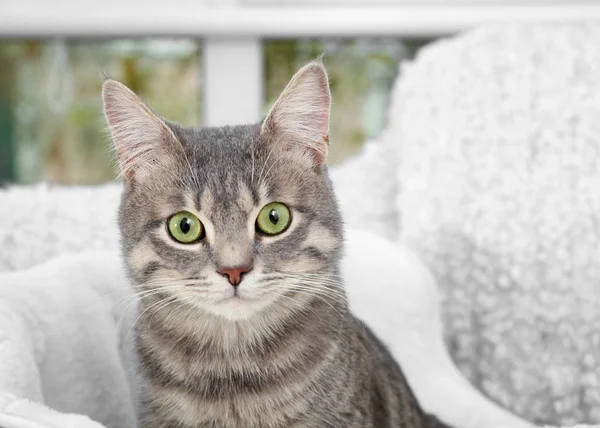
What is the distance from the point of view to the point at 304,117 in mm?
964

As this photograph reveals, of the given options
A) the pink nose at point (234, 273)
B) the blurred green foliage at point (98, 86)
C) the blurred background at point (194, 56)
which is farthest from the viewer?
the blurred green foliage at point (98, 86)

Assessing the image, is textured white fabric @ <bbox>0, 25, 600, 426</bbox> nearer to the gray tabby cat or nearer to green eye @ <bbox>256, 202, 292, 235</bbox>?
the gray tabby cat

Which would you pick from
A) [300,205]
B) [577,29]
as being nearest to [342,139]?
[577,29]

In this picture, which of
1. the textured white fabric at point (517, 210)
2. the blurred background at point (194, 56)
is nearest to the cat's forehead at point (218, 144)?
the textured white fabric at point (517, 210)

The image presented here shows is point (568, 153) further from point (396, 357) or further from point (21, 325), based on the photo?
point (21, 325)

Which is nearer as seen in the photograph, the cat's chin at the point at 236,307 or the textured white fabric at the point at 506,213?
the cat's chin at the point at 236,307

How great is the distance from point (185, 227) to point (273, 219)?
106mm

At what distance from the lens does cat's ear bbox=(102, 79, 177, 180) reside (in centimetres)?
91

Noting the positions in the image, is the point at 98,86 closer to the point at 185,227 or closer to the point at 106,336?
the point at 106,336

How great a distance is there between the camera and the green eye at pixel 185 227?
0.88 m

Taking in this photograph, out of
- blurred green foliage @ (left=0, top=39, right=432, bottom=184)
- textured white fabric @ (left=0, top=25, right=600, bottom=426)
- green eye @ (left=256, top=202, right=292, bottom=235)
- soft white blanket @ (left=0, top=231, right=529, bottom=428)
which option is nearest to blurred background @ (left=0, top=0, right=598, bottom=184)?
blurred green foliage @ (left=0, top=39, right=432, bottom=184)

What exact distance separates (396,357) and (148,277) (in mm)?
537

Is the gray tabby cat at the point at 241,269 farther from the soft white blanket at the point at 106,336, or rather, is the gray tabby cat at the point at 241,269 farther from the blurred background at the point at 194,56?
the blurred background at the point at 194,56

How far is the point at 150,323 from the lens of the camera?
3.07 ft
